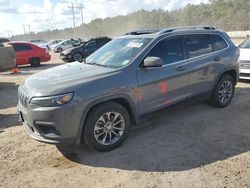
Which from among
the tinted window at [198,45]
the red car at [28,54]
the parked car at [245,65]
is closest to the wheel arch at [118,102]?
the tinted window at [198,45]

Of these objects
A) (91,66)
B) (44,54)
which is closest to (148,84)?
(91,66)

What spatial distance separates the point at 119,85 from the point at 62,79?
0.88m

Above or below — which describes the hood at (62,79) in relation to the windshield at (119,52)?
below

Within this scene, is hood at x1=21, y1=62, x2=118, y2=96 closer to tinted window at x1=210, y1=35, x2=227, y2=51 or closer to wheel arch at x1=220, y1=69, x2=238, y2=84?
tinted window at x1=210, y1=35, x2=227, y2=51

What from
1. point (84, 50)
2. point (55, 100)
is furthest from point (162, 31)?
point (84, 50)

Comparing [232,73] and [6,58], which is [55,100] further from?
[6,58]

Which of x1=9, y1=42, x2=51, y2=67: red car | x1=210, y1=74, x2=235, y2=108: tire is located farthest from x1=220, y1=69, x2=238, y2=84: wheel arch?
x1=9, y1=42, x2=51, y2=67: red car

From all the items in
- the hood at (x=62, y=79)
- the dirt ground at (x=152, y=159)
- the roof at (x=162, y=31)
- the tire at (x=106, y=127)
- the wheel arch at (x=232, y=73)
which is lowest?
the dirt ground at (x=152, y=159)

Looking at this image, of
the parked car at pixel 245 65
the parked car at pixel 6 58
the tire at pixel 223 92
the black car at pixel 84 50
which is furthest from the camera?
the black car at pixel 84 50

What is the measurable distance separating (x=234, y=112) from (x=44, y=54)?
13.2 metres

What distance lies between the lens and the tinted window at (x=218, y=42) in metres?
5.99

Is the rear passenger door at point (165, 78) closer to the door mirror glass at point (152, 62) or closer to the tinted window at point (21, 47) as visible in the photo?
the door mirror glass at point (152, 62)

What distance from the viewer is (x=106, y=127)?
4.35 m

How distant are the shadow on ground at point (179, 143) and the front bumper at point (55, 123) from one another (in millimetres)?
555
